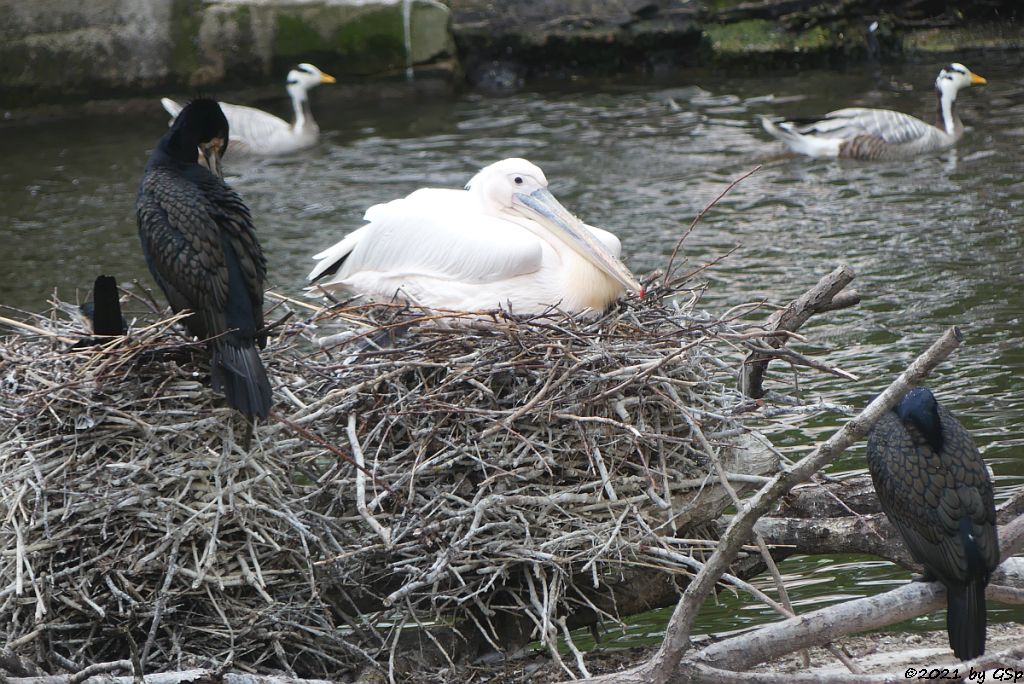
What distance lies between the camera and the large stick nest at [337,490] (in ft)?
13.4

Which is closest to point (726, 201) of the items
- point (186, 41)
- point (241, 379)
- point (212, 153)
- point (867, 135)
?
point (867, 135)

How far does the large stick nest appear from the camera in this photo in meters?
4.07

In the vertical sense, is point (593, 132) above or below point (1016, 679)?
above

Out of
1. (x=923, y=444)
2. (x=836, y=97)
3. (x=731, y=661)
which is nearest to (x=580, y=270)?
(x=923, y=444)

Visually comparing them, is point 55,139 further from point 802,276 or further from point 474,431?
point 474,431

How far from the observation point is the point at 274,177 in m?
11.8

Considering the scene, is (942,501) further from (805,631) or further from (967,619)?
(805,631)

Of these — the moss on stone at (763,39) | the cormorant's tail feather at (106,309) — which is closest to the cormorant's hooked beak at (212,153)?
the cormorant's tail feather at (106,309)

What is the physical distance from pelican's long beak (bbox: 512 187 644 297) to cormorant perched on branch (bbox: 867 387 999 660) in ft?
4.27

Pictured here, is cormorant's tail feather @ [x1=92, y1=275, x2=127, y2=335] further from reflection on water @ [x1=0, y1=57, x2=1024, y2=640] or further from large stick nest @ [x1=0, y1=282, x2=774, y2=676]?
reflection on water @ [x1=0, y1=57, x2=1024, y2=640]

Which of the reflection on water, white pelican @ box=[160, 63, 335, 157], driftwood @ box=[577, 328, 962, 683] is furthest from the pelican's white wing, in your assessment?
white pelican @ box=[160, 63, 335, 157]

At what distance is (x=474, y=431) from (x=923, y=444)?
1.41 meters

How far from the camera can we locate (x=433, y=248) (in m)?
5.34

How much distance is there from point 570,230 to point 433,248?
1.87 ft
